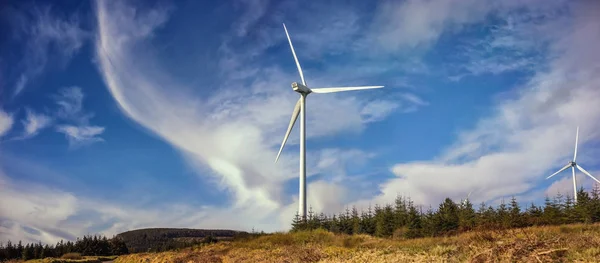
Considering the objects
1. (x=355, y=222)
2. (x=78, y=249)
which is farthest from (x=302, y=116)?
(x=78, y=249)

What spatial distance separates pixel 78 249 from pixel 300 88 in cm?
5094

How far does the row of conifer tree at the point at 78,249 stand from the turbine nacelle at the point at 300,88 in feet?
144

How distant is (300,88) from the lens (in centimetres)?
5734

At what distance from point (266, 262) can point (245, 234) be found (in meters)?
27.9

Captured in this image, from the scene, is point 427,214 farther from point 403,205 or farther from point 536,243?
point 536,243

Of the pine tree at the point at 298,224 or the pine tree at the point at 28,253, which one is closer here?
the pine tree at the point at 298,224

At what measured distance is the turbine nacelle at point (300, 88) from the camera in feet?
186

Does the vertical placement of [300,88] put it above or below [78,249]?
above

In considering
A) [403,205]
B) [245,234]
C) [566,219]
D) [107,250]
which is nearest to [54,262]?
[245,234]

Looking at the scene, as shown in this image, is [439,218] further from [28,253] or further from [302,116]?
[28,253]

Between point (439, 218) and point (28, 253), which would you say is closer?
point (439, 218)

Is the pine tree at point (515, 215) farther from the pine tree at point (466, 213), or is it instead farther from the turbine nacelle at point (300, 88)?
the turbine nacelle at point (300, 88)

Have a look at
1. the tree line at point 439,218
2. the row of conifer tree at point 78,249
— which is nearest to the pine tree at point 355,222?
the tree line at point 439,218

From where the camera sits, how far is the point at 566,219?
58031 millimetres
